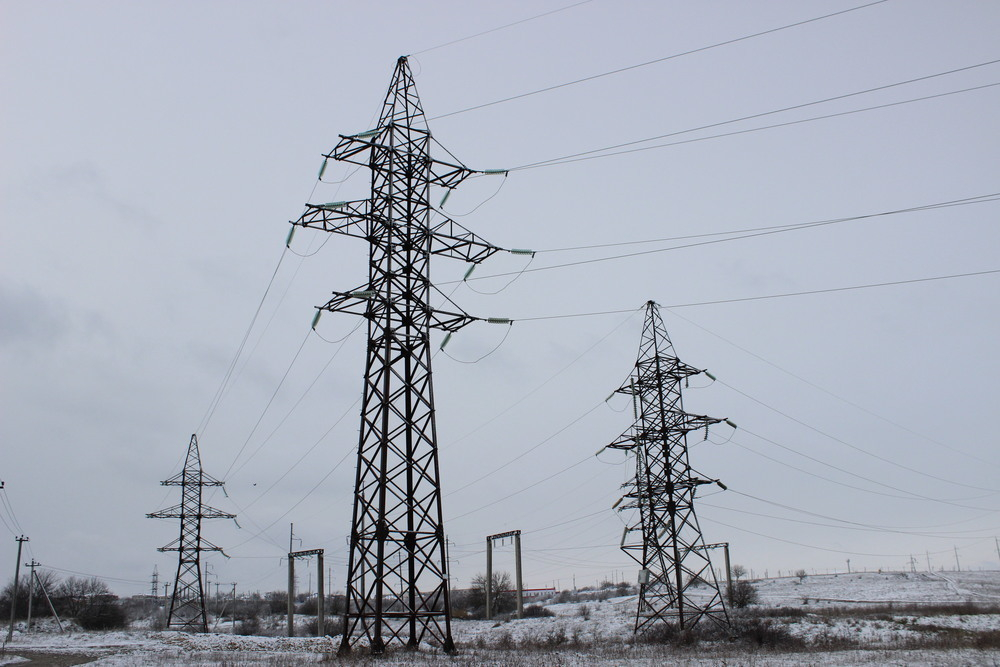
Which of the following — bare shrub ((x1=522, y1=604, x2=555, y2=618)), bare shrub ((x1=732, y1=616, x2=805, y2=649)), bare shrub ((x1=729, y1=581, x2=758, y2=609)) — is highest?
bare shrub ((x1=732, y1=616, x2=805, y2=649))

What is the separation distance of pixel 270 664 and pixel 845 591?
64.4m

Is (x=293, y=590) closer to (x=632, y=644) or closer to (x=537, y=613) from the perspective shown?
(x=537, y=613)

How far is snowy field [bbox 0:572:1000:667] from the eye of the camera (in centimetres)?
2017

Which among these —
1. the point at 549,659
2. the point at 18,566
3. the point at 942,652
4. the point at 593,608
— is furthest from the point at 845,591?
the point at 18,566

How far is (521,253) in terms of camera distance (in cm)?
2428

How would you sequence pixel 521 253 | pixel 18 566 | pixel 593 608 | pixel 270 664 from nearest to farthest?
1. pixel 270 664
2. pixel 521 253
3. pixel 593 608
4. pixel 18 566

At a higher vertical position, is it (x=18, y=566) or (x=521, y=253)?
(x=521, y=253)

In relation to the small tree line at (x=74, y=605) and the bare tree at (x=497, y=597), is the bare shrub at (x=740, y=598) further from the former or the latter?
the small tree line at (x=74, y=605)

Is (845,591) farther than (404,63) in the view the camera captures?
Yes

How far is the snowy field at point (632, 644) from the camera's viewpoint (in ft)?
66.2

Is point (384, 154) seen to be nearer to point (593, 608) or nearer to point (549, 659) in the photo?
point (549, 659)

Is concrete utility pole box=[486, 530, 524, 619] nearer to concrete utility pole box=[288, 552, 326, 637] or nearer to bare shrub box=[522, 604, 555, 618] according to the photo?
bare shrub box=[522, 604, 555, 618]

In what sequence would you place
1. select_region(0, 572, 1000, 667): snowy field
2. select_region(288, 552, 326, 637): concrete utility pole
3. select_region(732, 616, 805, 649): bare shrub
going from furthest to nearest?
1. select_region(288, 552, 326, 637): concrete utility pole
2. select_region(732, 616, 805, 649): bare shrub
3. select_region(0, 572, 1000, 667): snowy field

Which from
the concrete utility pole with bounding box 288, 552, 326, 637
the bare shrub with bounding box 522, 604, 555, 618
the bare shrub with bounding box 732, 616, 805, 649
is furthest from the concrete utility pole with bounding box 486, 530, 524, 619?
the bare shrub with bounding box 732, 616, 805, 649
